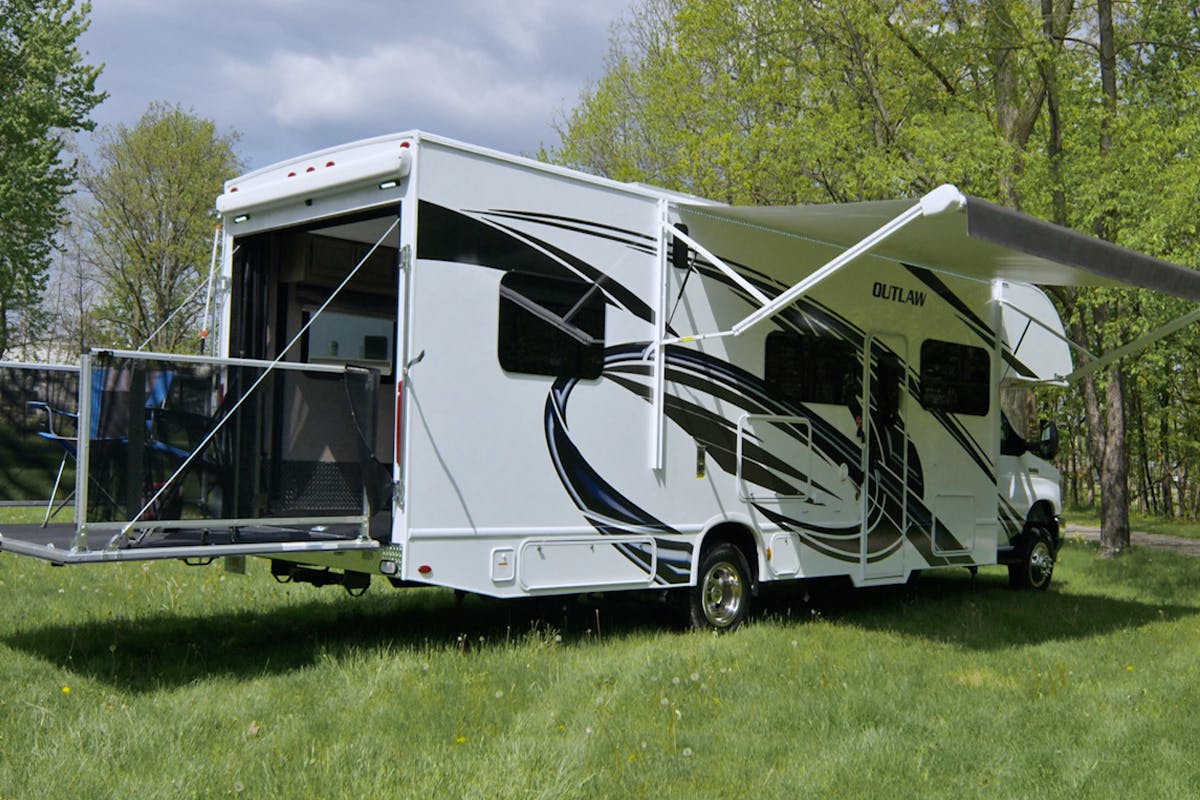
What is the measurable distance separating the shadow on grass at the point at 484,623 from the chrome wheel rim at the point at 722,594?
0.32 m

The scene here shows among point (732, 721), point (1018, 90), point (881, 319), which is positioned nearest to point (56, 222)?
point (1018, 90)

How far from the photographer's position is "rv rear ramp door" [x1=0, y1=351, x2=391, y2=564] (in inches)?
216

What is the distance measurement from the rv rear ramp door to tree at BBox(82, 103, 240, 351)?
1167 inches

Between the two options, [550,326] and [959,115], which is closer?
[550,326]

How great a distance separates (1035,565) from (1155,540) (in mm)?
10590

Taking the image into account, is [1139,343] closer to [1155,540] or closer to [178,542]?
[178,542]

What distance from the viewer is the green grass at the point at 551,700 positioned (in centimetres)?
468

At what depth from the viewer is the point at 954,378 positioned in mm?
10383

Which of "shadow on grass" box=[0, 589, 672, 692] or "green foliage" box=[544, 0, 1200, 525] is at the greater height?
"green foliage" box=[544, 0, 1200, 525]

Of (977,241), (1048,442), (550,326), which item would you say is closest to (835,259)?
(977,241)

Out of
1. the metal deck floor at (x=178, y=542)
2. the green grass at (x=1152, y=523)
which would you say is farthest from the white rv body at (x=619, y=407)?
the green grass at (x=1152, y=523)

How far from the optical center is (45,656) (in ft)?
21.1

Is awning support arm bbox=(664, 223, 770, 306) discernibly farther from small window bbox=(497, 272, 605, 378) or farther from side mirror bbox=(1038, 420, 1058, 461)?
side mirror bbox=(1038, 420, 1058, 461)


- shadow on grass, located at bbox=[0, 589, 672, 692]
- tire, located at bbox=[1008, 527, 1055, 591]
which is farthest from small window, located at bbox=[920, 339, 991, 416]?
shadow on grass, located at bbox=[0, 589, 672, 692]
